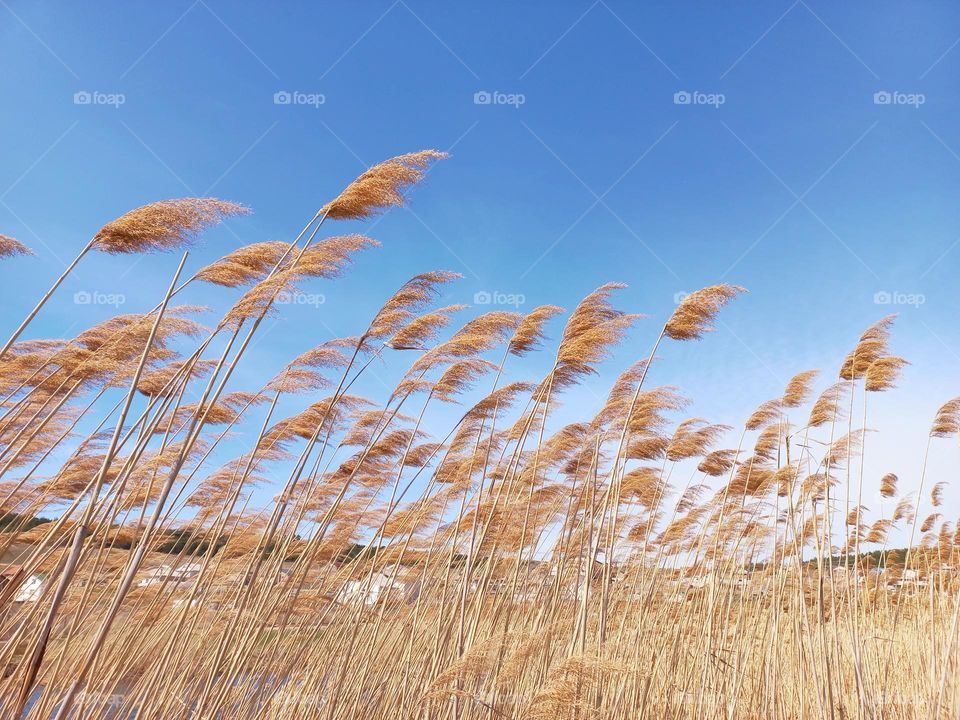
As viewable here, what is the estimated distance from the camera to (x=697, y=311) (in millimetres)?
3883

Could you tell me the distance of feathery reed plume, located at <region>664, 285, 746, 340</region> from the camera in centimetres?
384

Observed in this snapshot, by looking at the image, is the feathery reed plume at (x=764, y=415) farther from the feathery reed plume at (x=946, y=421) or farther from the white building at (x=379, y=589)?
the white building at (x=379, y=589)

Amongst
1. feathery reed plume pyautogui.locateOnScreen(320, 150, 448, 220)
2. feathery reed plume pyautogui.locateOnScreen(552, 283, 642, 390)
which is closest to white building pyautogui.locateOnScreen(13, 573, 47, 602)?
feathery reed plume pyautogui.locateOnScreen(320, 150, 448, 220)

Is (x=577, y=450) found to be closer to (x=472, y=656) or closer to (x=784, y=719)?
(x=784, y=719)

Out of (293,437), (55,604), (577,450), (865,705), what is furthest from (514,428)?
(55,604)

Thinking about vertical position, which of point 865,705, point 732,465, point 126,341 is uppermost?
point 732,465

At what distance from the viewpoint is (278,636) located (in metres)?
3.34

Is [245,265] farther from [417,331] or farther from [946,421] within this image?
[946,421]

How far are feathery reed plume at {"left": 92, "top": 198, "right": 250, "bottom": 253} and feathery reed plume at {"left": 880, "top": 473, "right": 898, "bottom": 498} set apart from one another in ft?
24.2

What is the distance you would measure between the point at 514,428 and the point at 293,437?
157cm

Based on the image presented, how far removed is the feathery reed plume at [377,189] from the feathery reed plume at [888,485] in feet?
21.9

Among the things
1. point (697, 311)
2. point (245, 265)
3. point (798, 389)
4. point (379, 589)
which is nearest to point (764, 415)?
point (798, 389)

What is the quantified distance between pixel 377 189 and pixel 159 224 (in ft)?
2.96

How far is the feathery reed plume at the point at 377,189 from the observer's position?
2.79 metres
